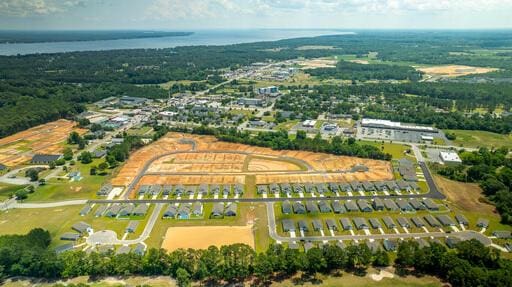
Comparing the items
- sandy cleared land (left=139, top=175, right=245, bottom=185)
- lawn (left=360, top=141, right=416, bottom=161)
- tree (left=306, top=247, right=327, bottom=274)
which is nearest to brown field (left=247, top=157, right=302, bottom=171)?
sandy cleared land (left=139, top=175, right=245, bottom=185)

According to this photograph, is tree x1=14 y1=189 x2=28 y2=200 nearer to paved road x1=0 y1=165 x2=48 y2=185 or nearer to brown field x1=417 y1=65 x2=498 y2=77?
paved road x1=0 y1=165 x2=48 y2=185

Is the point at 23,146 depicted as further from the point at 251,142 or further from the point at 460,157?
the point at 460,157

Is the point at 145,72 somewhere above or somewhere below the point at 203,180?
above

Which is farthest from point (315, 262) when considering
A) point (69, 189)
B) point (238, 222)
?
point (69, 189)

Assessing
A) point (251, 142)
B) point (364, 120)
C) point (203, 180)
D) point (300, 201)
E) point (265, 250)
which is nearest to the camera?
point (265, 250)

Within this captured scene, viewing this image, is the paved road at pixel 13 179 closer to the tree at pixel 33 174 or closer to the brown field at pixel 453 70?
the tree at pixel 33 174

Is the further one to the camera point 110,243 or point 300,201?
point 300,201

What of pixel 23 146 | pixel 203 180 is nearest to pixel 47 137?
pixel 23 146

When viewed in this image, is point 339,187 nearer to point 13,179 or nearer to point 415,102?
point 13,179
